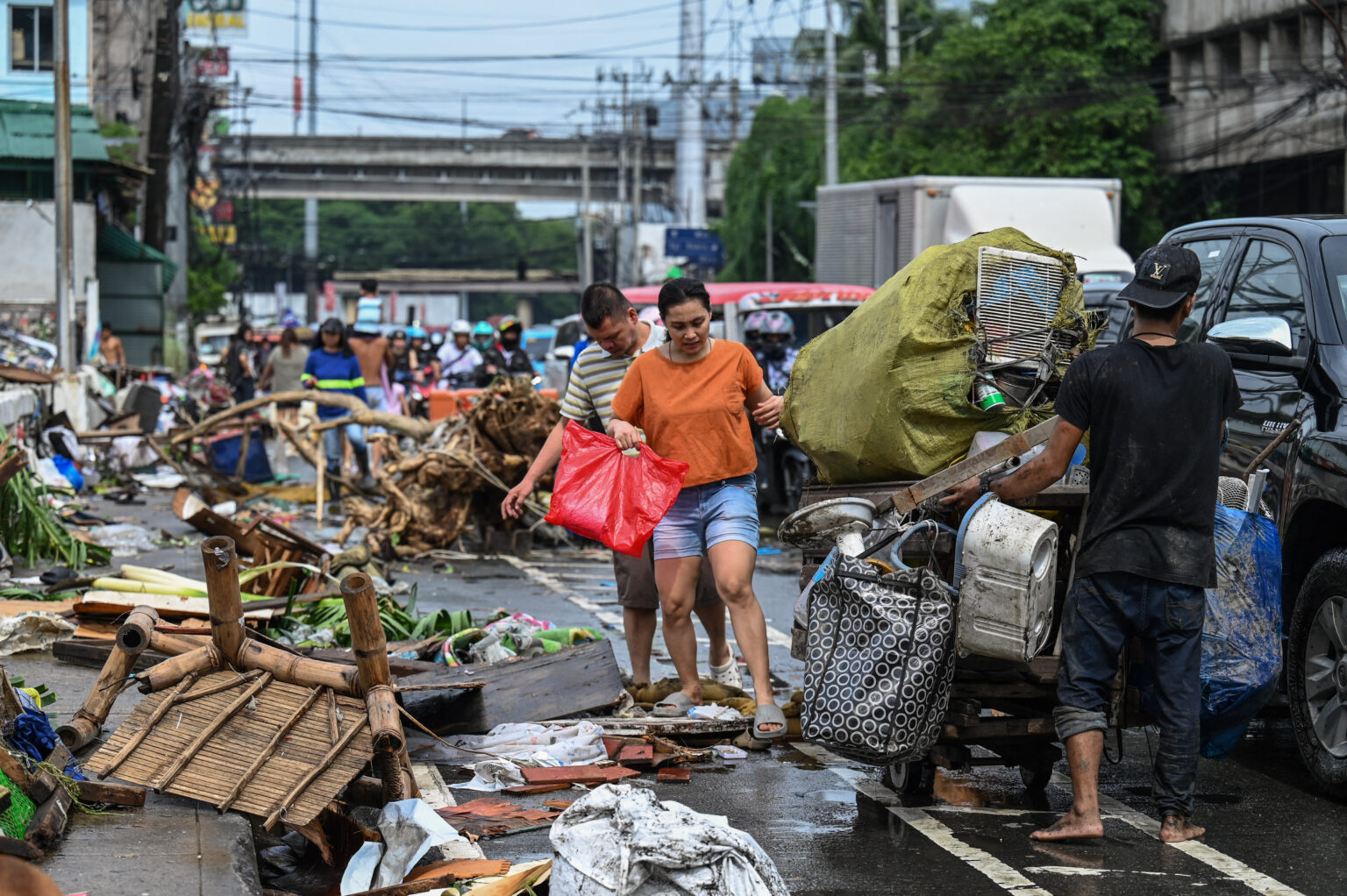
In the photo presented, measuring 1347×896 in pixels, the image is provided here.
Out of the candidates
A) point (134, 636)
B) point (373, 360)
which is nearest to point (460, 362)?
point (373, 360)

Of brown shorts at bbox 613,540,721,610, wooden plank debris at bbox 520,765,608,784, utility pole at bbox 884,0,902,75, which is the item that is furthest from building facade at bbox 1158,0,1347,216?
wooden plank debris at bbox 520,765,608,784

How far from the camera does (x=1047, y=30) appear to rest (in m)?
35.3

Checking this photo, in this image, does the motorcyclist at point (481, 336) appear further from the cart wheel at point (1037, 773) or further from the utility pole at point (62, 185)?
the cart wheel at point (1037, 773)

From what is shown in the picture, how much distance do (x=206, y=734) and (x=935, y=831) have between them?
249 cm

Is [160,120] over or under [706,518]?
over

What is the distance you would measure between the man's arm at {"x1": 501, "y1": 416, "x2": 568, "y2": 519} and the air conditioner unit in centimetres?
215

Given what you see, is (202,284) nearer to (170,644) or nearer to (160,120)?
(160,120)

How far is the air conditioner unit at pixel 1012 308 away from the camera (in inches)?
239

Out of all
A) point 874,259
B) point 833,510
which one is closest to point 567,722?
point 833,510

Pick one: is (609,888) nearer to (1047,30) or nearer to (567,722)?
(567,722)

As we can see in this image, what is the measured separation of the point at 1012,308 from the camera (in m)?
6.09

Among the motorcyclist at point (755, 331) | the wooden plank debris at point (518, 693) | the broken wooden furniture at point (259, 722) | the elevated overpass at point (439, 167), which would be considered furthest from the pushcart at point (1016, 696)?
the elevated overpass at point (439, 167)

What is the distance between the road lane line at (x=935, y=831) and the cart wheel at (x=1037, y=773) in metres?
0.53

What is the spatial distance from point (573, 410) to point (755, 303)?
7.99m
